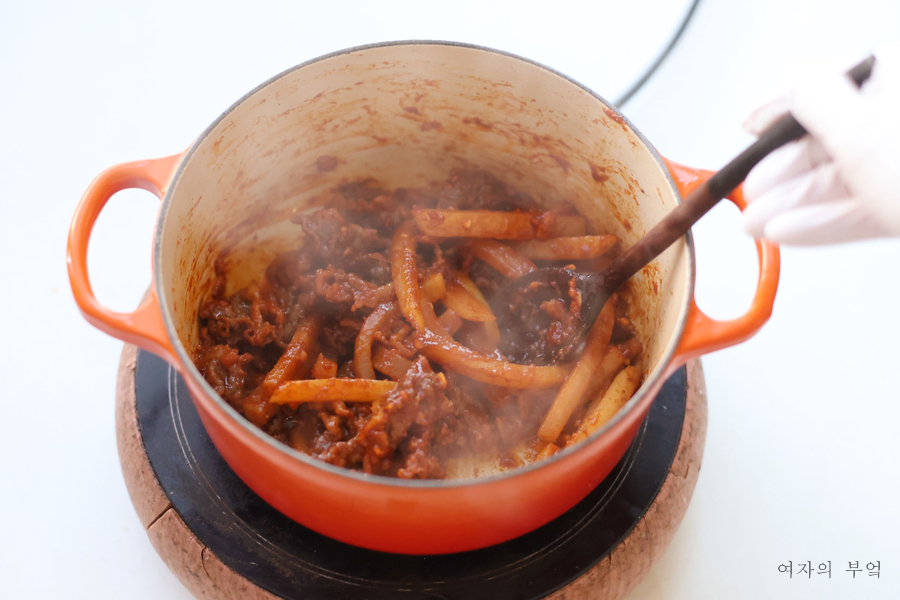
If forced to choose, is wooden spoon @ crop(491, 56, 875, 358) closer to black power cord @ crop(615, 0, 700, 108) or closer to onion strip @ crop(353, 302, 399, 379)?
onion strip @ crop(353, 302, 399, 379)

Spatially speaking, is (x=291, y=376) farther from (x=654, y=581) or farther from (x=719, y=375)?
(x=719, y=375)

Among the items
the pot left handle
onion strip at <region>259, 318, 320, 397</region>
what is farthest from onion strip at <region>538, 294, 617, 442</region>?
the pot left handle

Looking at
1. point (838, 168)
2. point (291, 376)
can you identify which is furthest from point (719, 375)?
point (291, 376)

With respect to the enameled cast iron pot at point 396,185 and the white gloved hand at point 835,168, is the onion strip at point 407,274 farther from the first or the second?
the white gloved hand at point 835,168

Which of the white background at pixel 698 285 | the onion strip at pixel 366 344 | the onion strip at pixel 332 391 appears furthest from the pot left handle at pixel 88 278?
the white background at pixel 698 285

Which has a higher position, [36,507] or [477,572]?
[477,572]

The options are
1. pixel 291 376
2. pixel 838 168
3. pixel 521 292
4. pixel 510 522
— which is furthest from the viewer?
pixel 521 292

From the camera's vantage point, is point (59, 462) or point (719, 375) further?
point (719, 375)
